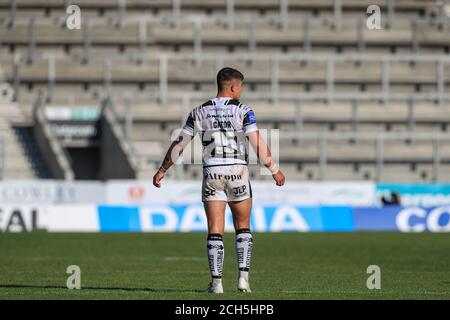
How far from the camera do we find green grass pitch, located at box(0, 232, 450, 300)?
44.9 ft

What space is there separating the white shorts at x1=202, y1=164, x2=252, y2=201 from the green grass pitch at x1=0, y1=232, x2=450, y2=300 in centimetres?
105

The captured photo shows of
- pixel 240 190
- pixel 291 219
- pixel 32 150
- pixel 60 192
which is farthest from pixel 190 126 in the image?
pixel 32 150

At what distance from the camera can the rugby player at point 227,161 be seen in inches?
525

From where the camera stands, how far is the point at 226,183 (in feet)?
43.9

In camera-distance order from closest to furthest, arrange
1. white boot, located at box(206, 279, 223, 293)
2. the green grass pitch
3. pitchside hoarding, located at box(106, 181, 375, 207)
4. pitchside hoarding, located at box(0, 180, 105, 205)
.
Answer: white boot, located at box(206, 279, 223, 293) < the green grass pitch < pitchside hoarding, located at box(0, 180, 105, 205) < pitchside hoarding, located at box(106, 181, 375, 207)

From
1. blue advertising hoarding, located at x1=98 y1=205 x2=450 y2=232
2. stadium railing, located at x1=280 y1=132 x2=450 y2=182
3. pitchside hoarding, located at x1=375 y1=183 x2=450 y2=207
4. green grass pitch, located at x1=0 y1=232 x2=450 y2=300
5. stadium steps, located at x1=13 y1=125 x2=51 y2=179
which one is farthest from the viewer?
stadium railing, located at x1=280 y1=132 x2=450 y2=182

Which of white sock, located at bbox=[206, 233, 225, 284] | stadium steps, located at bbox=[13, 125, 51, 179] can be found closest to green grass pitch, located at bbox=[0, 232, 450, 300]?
white sock, located at bbox=[206, 233, 225, 284]

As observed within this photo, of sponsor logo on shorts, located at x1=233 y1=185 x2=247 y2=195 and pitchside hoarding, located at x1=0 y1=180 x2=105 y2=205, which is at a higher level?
pitchside hoarding, located at x1=0 y1=180 x2=105 y2=205

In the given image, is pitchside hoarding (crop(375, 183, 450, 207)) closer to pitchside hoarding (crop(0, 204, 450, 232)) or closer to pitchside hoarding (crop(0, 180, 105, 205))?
pitchside hoarding (crop(0, 204, 450, 232))

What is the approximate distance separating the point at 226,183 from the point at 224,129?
1.86 feet

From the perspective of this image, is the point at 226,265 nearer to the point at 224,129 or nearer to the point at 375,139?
the point at 224,129

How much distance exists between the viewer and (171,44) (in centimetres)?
4456
